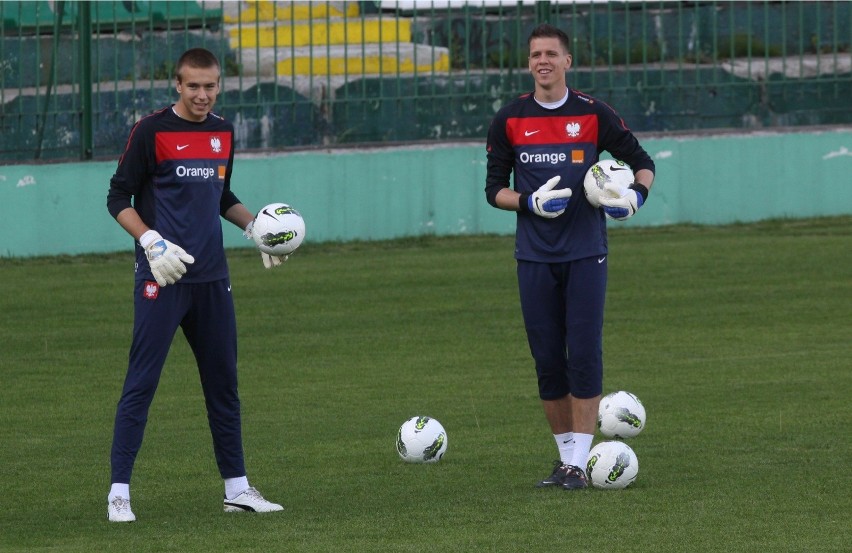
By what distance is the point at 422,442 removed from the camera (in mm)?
8133

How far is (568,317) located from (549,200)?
59 centimetres

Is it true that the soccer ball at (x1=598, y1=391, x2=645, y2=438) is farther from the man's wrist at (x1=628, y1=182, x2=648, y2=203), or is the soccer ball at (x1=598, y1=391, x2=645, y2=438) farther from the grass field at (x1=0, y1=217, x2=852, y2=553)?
the man's wrist at (x1=628, y1=182, x2=648, y2=203)

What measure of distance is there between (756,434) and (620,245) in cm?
963

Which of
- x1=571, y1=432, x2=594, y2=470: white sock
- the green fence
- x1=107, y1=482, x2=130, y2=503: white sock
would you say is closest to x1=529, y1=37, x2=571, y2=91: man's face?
x1=571, y1=432, x2=594, y2=470: white sock

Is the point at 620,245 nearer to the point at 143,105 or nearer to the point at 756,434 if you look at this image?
the point at 143,105

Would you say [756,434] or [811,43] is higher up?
[811,43]

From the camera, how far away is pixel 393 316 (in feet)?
46.2

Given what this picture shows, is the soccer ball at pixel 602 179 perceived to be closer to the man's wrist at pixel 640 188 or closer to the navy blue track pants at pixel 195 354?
the man's wrist at pixel 640 188

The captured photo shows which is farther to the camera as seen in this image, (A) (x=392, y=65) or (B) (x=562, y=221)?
(A) (x=392, y=65)

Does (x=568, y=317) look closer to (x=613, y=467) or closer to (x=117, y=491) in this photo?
(x=613, y=467)

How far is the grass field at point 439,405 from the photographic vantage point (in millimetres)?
6562

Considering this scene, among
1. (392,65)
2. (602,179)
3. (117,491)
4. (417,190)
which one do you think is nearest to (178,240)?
(117,491)

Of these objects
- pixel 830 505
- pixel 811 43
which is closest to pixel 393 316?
pixel 830 505

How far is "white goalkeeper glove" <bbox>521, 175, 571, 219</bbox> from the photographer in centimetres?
727
